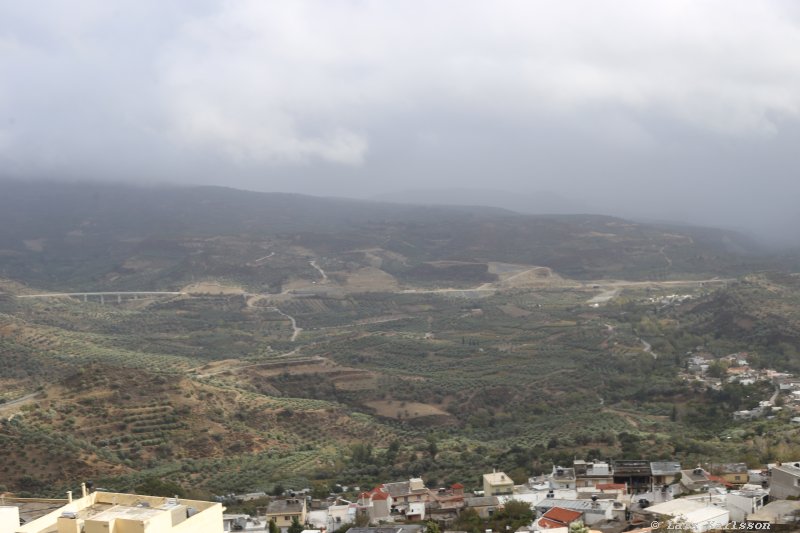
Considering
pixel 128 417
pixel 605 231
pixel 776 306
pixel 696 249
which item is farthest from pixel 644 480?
pixel 605 231

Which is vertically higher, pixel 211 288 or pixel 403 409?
pixel 211 288

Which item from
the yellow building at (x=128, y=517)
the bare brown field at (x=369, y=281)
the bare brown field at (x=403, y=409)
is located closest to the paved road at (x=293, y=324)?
the bare brown field at (x=369, y=281)

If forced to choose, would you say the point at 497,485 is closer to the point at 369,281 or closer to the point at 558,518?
the point at 558,518

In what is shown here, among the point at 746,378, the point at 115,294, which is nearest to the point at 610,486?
the point at 746,378

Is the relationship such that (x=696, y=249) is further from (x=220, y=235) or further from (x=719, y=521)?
(x=719, y=521)

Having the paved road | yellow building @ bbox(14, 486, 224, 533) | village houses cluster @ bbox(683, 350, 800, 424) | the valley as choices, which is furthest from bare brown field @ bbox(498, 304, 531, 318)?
yellow building @ bbox(14, 486, 224, 533)

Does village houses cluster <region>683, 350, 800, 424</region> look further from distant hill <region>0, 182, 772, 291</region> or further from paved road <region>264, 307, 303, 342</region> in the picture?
distant hill <region>0, 182, 772, 291</region>
